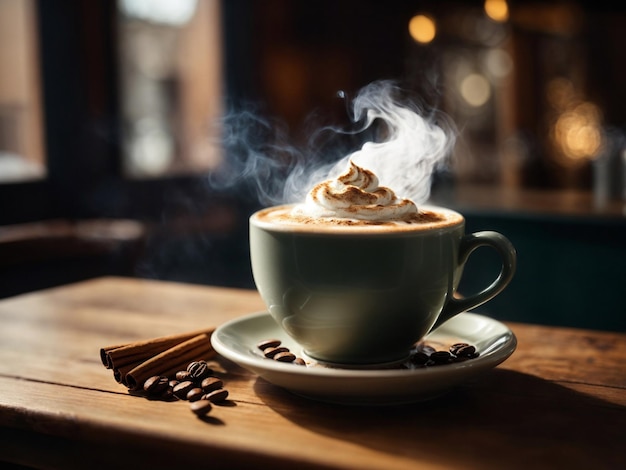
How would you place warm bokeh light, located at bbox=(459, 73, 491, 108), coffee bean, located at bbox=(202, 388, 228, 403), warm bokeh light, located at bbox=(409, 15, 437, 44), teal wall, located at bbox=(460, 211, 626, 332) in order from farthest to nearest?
warm bokeh light, located at bbox=(459, 73, 491, 108) < warm bokeh light, located at bbox=(409, 15, 437, 44) < teal wall, located at bbox=(460, 211, 626, 332) < coffee bean, located at bbox=(202, 388, 228, 403)

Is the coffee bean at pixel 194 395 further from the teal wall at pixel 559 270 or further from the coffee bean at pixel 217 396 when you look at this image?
the teal wall at pixel 559 270

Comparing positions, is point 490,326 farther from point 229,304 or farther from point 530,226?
point 530,226

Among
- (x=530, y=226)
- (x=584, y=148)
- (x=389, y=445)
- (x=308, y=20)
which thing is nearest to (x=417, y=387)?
(x=389, y=445)

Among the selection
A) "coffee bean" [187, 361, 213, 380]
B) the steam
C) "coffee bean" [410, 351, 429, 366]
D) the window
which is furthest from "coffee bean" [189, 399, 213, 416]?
the window

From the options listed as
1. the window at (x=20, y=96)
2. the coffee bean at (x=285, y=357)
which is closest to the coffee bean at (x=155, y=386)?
the coffee bean at (x=285, y=357)

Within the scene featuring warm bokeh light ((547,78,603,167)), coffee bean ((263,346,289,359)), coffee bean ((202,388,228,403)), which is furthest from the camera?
warm bokeh light ((547,78,603,167))

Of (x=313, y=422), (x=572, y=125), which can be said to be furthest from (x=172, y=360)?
(x=572, y=125)

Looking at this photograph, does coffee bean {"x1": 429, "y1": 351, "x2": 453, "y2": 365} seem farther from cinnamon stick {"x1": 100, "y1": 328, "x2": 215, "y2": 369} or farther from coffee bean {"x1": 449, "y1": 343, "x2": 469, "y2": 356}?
cinnamon stick {"x1": 100, "y1": 328, "x2": 215, "y2": 369}

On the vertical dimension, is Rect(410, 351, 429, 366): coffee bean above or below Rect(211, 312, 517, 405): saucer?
below

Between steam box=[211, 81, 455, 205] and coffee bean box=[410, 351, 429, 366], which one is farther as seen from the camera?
steam box=[211, 81, 455, 205]

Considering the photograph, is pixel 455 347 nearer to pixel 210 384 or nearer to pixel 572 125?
pixel 210 384
